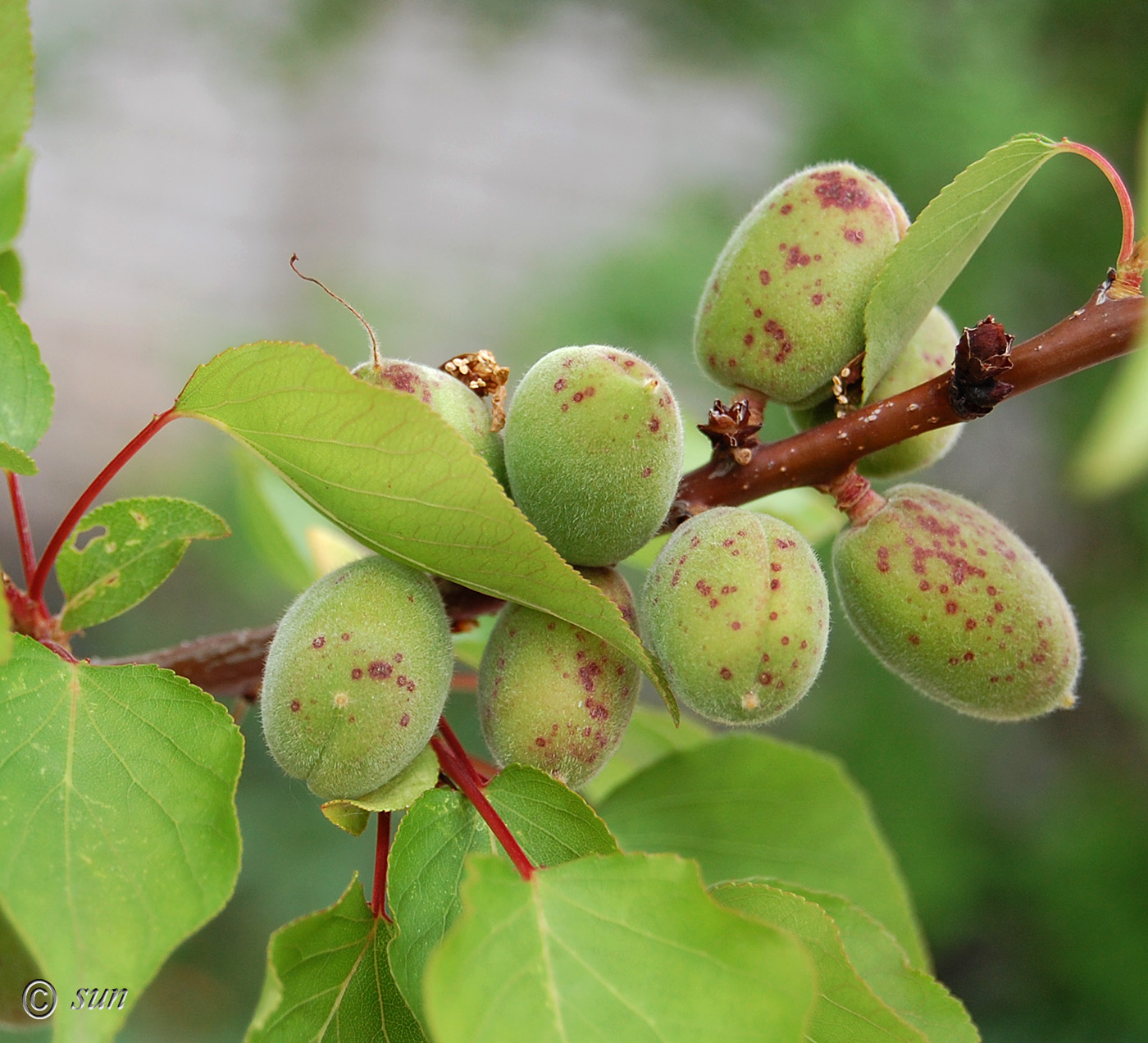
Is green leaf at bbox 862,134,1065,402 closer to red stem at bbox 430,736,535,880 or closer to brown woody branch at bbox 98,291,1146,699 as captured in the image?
Result: brown woody branch at bbox 98,291,1146,699

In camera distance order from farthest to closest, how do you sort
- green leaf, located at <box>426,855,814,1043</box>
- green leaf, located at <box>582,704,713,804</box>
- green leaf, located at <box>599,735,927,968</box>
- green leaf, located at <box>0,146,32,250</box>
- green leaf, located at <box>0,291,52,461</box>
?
green leaf, located at <box>582,704,713,804</box>
green leaf, located at <box>599,735,927,968</box>
green leaf, located at <box>0,146,32,250</box>
green leaf, located at <box>0,291,52,461</box>
green leaf, located at <box>426,855,814,1043</box>

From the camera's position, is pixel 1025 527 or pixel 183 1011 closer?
pixel 183 1011

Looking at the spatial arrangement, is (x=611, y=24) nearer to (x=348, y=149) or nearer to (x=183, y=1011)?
(x=348, y=149)

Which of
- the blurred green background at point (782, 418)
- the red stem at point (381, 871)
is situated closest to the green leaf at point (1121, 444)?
the red stem at point (381, 871)

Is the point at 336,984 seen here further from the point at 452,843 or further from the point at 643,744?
the point at 643,744

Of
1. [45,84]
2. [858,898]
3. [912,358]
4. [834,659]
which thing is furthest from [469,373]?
[45,84]

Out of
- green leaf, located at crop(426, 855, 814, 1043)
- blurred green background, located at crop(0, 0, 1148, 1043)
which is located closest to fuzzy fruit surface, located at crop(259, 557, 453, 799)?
green leaf, located at crop(426, 855, 814, 1043)
